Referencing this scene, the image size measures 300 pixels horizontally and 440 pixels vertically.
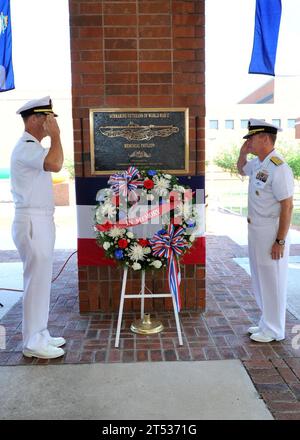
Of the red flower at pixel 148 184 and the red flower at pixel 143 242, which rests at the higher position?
the red flower at pixel 148 184

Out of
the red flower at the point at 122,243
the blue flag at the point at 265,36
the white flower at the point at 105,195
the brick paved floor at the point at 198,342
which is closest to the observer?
the brick paved floor at the point at 198,342

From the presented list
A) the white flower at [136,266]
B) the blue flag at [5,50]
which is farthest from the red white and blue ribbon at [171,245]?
the blue flag at [5,50]

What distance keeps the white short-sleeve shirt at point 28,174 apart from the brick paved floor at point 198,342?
50.6 inches

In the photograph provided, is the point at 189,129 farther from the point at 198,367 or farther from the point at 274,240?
the point at 198,367

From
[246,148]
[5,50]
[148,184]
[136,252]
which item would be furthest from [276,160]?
[5,50]

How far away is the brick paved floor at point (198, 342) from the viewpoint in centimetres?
297

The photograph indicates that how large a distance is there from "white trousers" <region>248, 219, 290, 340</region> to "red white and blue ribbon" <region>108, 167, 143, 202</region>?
1.08m

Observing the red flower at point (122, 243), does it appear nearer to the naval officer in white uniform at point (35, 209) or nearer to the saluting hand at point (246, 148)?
the naval officer in white uniform at point (35, 209)

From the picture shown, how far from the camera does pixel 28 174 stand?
10.5 ft

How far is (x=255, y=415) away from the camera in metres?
2.52

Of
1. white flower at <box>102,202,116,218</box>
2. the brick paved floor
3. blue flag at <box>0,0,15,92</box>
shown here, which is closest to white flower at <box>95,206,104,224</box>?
white flower at <box>102,202,116,218</box>

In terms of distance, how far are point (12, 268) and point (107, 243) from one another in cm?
350

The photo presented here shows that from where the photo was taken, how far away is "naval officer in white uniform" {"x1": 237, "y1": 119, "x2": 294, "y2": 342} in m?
3.41

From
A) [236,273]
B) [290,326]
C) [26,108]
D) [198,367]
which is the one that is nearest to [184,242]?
[198,367]
